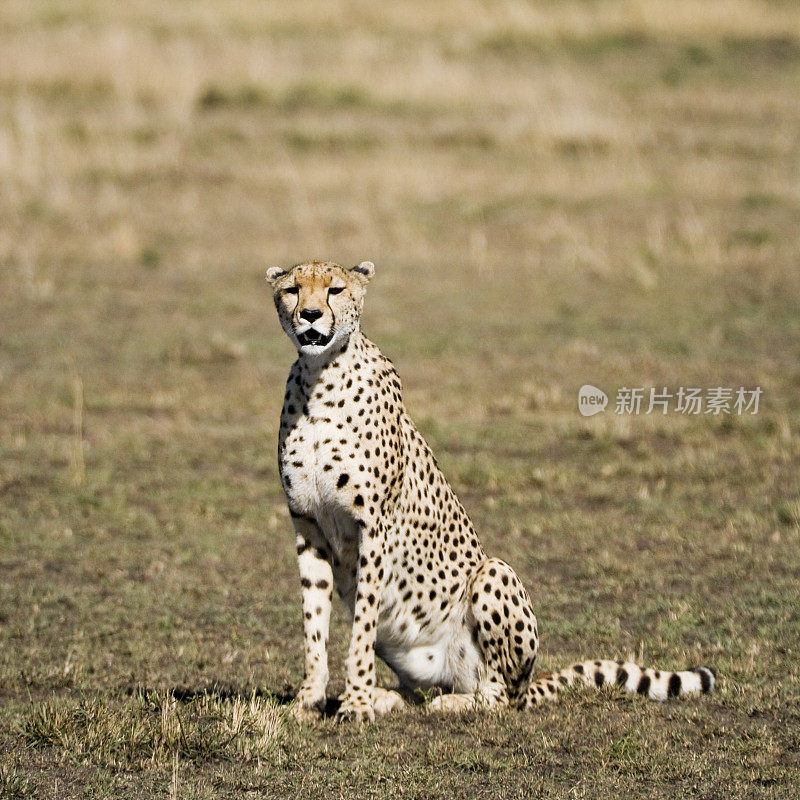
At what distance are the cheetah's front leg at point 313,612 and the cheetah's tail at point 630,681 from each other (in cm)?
71

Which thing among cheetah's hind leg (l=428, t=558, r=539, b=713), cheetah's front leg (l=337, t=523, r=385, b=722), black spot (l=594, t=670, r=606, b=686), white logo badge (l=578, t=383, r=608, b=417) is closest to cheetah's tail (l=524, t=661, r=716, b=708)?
black spot (l=594, t=670, r=606, b=686)

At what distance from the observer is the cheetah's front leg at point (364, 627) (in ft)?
16.0

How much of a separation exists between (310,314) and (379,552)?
0.82 meters

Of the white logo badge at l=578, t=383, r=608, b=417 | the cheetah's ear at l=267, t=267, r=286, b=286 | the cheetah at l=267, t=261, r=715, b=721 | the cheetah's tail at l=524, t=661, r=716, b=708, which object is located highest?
the white logo badge at l=578, t=383, r=608, b=417

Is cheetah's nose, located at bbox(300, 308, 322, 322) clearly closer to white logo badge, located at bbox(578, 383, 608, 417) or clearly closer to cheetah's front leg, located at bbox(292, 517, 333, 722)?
cheetah's front leg, located at bbox(292, 517, 333, 722)

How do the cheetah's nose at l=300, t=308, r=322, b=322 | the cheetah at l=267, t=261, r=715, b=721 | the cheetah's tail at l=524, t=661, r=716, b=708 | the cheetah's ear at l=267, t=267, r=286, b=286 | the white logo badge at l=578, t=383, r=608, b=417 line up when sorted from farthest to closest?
the white logo badge at l=578, t=383, r=608, b=417
the cheetah's tail at l=524, t=661, r=716, b=708
the cheetah's ear at l=267, t=267, r=286, b=286
the cheetah at l=267, t=261, r=715, b=721
the cheetah's nose at l=300, t=308, r=322, b=322

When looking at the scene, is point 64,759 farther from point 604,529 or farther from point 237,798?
point 604,529

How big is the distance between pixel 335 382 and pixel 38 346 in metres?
7.08

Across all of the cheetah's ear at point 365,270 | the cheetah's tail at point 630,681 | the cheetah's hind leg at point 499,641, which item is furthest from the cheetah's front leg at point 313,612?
the cheetah's ear at point 365,270

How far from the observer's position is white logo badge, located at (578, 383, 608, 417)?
32.4ft

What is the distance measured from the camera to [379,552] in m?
4.88

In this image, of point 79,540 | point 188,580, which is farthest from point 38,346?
point 188,580

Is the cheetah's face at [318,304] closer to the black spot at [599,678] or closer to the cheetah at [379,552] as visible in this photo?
the cheetah at [379,552]

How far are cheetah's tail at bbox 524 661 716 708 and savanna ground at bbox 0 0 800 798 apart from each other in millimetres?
72
